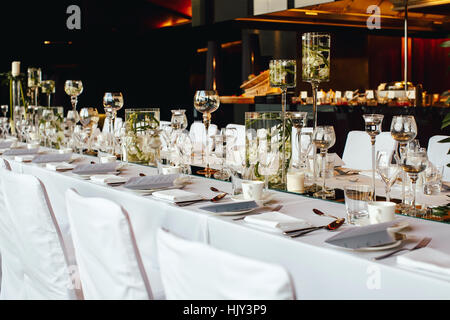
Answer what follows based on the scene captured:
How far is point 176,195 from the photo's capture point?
2184 millimetres

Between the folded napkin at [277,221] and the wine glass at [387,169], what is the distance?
1.54ft

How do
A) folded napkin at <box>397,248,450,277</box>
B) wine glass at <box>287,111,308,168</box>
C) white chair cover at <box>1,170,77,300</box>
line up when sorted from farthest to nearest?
wine glass at <box>287,111,308,168</box>, white chair cover at <box>1,170,77,300</box>, folded napkin at <box>397,248,450,277</box>

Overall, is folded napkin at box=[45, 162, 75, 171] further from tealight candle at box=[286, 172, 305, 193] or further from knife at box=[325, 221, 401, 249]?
knife at box=[325, 221, 401, 249]

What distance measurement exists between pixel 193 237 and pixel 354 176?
3.77 feet

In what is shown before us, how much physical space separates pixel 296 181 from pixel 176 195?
1.71ft

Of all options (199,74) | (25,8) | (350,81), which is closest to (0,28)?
(25,8)

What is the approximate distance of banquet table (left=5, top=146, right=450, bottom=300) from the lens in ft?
4.33

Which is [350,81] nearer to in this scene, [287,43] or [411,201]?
[287,43]

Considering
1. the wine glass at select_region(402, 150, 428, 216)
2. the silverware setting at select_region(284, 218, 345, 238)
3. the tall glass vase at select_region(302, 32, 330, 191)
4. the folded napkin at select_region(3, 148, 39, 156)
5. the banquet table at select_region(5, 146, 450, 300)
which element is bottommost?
the banquet table at select_region(5, 146, 450, 300)

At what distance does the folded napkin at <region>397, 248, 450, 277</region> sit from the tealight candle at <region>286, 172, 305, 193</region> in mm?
956

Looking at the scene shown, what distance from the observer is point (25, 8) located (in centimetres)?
859

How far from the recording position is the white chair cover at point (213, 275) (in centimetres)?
Result: 94

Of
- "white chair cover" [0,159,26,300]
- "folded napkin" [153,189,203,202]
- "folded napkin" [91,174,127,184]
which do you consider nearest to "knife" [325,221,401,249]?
"folded napkin" [153,189,203,202]

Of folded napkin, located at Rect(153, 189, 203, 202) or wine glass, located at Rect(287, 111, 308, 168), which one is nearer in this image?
folded napkin, located at Rect(153, 189, 203, 202)
